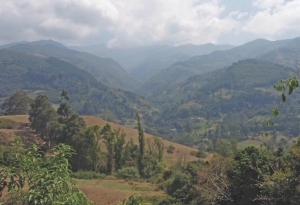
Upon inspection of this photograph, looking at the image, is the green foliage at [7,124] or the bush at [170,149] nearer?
the green foliage at [7,124]

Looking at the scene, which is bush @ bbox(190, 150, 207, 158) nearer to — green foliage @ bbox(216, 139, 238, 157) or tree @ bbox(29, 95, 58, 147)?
green foliage @ bbox(216, 139, 238, 157)

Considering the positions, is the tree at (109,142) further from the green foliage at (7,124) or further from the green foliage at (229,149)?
the green foliage at (7,124)

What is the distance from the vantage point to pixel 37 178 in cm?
397

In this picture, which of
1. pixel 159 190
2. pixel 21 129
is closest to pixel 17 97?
pixel 21 129

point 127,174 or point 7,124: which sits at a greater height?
point 7,124

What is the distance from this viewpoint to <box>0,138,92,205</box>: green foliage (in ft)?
12.5

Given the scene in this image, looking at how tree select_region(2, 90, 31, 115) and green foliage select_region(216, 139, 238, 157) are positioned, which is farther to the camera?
tree select_region(2, 90, 31, 115)

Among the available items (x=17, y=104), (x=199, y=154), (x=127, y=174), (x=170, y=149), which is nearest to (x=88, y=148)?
(x=127, y=174)

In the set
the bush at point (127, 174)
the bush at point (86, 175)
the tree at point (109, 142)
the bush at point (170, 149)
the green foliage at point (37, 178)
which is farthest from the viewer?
the bush at point (170, 149)

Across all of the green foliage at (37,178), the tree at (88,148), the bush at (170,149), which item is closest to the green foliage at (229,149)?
the tree at (88,148)

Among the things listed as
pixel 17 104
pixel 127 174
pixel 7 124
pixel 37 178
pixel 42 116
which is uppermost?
pixel 17 104

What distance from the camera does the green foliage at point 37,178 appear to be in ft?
12.5

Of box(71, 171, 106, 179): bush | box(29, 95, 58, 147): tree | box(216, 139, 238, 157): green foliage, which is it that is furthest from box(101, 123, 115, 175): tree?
box(216, 139, 238, 157): green foliage

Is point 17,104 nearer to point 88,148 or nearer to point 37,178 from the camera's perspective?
point 88,148
